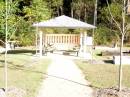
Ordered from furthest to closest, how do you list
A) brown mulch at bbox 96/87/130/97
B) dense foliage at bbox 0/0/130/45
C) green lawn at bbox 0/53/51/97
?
dense foliage at bbox 0/0/130/45, green lawn at bbox 0/53/51/97, brown mulch at bbox 96/87/130/97

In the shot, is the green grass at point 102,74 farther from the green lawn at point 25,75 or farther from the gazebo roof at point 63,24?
the gazebo roof at point 63,24

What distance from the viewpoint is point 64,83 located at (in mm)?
13344

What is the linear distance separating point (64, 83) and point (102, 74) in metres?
3.08

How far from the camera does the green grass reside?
530 inches

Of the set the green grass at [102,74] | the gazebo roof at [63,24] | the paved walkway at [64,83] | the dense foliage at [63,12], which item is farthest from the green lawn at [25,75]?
the dense foliage at [63,12]

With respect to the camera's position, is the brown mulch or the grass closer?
the brown mulch

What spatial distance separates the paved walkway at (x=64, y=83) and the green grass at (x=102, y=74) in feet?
1.13

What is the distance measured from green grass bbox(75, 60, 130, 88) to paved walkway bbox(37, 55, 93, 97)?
0.35 m

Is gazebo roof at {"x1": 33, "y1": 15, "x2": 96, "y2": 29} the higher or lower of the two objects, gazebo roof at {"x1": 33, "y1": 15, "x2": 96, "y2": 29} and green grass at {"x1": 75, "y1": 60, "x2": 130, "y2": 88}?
the higher

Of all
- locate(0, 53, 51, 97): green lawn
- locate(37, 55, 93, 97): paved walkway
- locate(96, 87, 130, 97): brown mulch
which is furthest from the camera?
locate(0, 53, 51, 97): green lawn

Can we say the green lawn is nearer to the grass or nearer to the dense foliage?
the grass

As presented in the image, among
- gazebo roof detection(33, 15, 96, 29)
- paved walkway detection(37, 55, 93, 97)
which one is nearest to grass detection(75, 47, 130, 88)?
paved walkway detection(37, 55, 93, 97)

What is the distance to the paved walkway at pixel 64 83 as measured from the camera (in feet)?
37.7

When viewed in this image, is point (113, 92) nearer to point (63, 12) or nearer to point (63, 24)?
point (63, 24)
